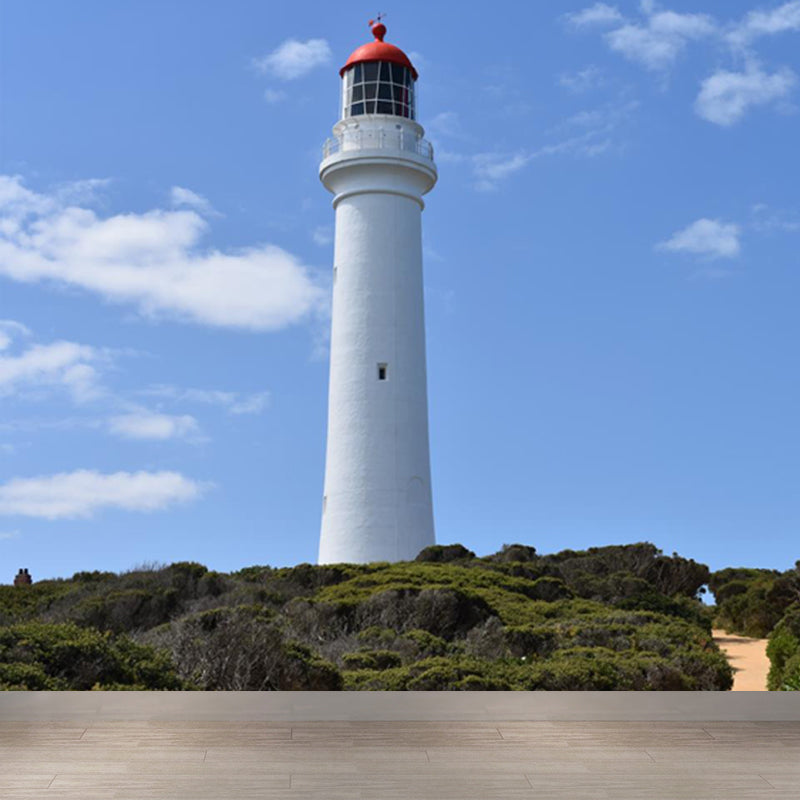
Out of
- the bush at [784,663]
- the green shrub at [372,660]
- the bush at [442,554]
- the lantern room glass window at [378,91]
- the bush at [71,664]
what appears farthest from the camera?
the lantern room glass window at [378,91]

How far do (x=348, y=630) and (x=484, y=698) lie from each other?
8.36 m

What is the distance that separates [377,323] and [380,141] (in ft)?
13.1

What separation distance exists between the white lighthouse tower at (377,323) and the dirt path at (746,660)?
247 inches

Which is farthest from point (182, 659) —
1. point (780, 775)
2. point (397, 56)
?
point (397, 56)

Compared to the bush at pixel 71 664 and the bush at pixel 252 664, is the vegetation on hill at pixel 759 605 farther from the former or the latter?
the bush at pixel 71 664

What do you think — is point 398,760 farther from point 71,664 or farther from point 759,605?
point 759,605

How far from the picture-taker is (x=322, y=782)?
5.01 meters

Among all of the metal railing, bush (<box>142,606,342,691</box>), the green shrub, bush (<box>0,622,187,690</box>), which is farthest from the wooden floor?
the metal railing

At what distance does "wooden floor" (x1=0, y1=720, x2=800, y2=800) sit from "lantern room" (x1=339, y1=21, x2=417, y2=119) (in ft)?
67.3

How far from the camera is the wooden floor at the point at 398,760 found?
4875 millimetres

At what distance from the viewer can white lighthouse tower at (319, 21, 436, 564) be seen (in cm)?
2334

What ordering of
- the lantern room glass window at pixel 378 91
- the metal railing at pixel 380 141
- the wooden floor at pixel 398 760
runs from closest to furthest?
the wooden floor at pixel 398 760 → the metal railing at pixel 380 141 → the lantern room glass window at pixel 378 91

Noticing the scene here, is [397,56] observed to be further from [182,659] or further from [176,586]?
[182,659]

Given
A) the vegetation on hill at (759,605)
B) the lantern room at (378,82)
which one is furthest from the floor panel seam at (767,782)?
the lantern room at (378,82)
